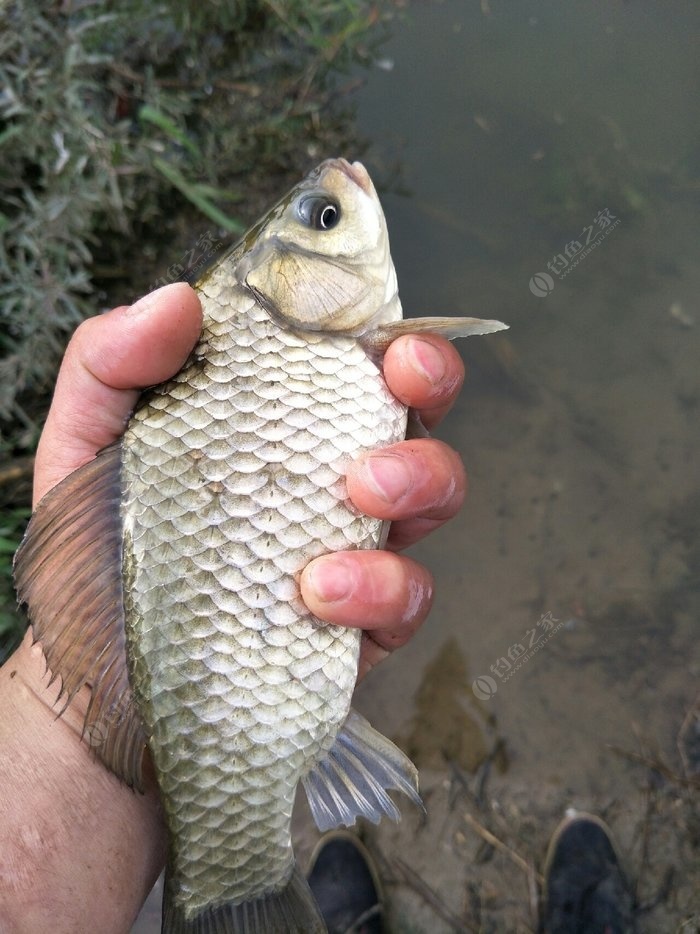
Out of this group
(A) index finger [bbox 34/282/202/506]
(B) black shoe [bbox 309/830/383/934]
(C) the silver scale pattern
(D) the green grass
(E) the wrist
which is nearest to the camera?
(C) the silver scale pattern

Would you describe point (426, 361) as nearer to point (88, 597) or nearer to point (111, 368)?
point (111, 368)

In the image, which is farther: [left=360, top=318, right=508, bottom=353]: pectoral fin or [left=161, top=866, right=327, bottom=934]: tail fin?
[left=360, top=318, right=508, bottom=353]: pectoral fin

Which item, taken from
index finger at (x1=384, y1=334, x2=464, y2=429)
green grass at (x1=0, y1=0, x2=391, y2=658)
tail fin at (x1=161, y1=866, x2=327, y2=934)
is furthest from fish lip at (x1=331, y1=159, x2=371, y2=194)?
tail fin at (x1=161, y1=866, x2=327, y2=934)

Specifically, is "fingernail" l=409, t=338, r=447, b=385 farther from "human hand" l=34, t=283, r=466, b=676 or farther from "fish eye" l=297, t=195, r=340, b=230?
"fish eye" l=297, t=195, r=340, b=230

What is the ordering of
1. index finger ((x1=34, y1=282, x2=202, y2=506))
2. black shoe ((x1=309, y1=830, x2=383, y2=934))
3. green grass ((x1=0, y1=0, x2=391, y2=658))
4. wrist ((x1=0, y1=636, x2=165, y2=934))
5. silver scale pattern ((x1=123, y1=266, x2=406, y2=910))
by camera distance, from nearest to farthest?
1. silver scale pattern ((x1=123, y1=266, x2=406, y2=910))
2. index finger ((x1=34, y1=282, x2=202, y2=506))
3. wrist ((x1=0, y1=636, x2=165, y2=934))
4. green grass ((x1=0, y1=0, x2=391, y2=658))
5. black shoe ((x1=309, y1=830, x2=383, y2=934))

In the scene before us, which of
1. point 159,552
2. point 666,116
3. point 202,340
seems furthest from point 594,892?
point 666,116

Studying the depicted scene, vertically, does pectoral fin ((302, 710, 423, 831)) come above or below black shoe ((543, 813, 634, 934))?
above

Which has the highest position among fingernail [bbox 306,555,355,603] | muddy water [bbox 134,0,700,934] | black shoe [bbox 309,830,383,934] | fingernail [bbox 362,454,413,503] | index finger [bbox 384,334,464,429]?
index finger [bbox 384,334,464,429]
